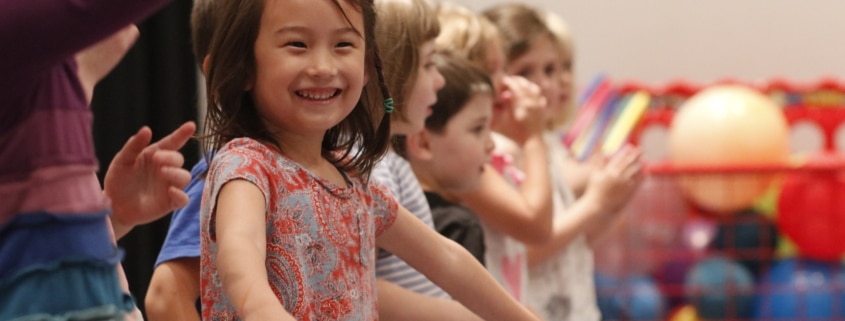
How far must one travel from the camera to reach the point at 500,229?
1955 mm

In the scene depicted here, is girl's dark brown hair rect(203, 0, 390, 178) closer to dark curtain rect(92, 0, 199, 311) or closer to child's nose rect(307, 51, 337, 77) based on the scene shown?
child's nose rect(307, 51, 337, 77)

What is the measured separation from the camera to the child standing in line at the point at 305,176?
3.39 ft

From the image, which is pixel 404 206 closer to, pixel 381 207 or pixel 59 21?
pixel 381 207

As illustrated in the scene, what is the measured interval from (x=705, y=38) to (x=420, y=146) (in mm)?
2039

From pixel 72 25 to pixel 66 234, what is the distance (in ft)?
0.54

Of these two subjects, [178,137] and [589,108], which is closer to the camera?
[178,137]

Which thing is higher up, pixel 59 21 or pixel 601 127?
pixel 59 21

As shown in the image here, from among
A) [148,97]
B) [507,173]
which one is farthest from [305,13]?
[148,97]

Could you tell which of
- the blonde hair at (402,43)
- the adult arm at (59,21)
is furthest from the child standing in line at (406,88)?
the adult arm at (59,21)

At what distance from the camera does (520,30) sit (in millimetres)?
2381

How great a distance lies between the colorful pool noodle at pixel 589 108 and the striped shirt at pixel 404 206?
49.1 inches

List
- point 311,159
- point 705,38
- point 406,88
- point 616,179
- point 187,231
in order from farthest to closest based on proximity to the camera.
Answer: point 705,38
point 616,179
point 406,88
point 187,231
point 311,159

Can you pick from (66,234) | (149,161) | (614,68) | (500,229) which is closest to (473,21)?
(500,229)

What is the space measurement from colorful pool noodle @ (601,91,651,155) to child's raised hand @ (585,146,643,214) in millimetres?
370
